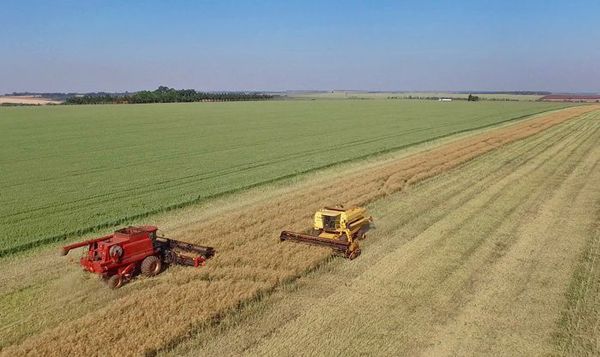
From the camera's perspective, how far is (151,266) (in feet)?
37.1

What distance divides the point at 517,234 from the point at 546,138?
94.5 feet

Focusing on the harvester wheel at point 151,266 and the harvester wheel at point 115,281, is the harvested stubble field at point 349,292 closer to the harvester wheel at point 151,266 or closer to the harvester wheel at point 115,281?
the harvester wheel at point 115,281

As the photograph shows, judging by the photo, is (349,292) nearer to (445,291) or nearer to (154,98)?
(445,291)

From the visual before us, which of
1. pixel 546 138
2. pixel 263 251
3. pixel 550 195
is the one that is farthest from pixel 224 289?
pixel 546 138

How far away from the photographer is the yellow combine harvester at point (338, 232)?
12523mm

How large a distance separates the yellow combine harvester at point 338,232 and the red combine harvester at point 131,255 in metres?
2.47

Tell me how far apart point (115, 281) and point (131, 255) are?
0.71 meters

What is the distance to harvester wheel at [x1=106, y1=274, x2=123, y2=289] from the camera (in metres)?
10.5

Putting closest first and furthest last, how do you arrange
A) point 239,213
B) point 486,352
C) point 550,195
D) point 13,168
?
point 486,352
point 239,213
point 550,195
point 13,168

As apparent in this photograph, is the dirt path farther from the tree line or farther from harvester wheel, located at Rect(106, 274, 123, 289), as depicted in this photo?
the tree line

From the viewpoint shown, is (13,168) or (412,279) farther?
(13,168)

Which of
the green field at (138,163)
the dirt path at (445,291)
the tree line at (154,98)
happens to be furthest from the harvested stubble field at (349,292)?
the tree line at (154,98)

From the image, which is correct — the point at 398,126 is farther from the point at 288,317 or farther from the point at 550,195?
the point at 288,317

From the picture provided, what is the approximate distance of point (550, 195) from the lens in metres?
19.3
